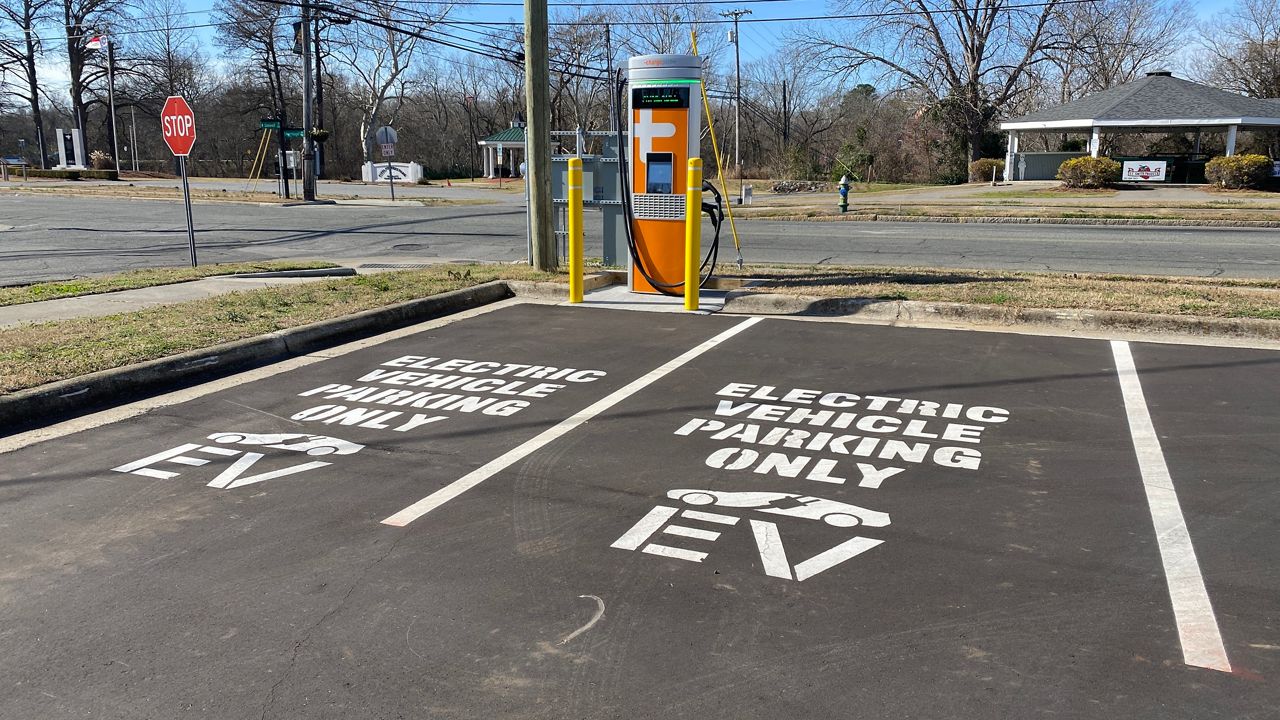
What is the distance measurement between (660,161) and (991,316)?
3861 millimetres

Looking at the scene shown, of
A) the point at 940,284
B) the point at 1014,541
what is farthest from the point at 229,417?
the point at 940,284

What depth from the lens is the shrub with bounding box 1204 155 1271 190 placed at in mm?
32625

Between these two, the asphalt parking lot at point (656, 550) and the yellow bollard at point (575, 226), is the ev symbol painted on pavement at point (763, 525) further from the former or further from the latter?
the yellow bollard at point (575, 226)

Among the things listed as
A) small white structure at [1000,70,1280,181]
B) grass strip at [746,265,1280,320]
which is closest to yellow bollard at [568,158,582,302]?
grass strip at [746,265,1280,320]

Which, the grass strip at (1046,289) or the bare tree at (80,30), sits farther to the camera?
the bare tree at (80,30)

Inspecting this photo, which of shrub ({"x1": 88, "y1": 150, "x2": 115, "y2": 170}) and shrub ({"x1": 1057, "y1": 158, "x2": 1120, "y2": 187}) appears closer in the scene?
shrub ({"x1": 1057, "y1": 158, "x2": 1120, "y2": 187})

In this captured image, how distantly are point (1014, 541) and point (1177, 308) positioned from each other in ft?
19.8

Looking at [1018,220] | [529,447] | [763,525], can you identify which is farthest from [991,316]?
[1018,220]

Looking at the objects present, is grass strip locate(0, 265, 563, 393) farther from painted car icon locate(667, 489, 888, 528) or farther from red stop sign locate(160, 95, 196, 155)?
painted car icon locate(667, 489, 888, 528)

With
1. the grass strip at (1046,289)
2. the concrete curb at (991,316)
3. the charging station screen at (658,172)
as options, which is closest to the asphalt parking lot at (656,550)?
the concrete curb at (991,316)

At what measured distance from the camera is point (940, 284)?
10.8 meters

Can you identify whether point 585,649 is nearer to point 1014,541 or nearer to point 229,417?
point 1014,541

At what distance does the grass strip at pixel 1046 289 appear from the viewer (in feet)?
29.7

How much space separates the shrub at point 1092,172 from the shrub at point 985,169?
30.2 feet
